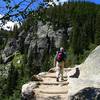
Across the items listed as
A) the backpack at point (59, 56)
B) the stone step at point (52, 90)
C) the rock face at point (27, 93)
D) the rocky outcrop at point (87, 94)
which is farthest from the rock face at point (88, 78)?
the rock face at point (27, 93)

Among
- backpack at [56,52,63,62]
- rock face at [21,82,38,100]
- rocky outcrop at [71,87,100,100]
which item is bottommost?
rock face at [21,82,38,100]

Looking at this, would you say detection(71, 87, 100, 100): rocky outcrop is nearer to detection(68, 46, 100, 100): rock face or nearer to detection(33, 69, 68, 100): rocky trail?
detection(68, 46, 100, 100): rock face

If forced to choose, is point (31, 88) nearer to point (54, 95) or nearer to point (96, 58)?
point (54, 95)

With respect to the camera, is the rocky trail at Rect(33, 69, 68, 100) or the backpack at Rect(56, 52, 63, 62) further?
the backpack at Rect(56, 52, 63, 62)

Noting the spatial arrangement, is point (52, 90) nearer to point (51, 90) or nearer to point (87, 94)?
point (51, 90)

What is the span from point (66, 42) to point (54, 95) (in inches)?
6977

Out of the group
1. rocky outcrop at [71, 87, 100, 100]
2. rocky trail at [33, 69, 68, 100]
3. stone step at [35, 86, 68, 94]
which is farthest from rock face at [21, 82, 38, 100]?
rocky outcrop at [71, 87, 100, 100]

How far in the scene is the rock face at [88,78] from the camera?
1616 centimetres

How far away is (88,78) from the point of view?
65.4 feet

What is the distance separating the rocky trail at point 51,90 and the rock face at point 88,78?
1.87 ft

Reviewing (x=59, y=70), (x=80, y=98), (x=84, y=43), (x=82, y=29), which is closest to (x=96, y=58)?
(x=59, y=70)

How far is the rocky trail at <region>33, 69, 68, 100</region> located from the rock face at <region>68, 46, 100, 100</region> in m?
0.57

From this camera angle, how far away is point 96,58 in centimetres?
2438

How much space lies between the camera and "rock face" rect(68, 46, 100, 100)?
1616cm
